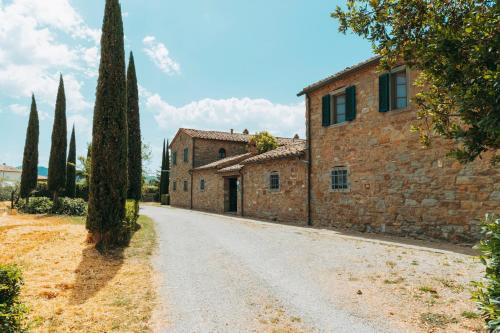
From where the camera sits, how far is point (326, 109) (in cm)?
1462

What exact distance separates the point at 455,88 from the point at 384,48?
1227mm

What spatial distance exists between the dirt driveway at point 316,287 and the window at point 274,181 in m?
7.80

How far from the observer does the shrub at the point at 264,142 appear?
2647 centimetres

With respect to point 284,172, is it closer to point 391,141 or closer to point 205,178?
point 391,141

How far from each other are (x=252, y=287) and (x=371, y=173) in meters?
8.29

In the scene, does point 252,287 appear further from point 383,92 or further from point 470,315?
point 383,92

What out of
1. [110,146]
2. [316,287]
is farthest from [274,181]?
[316,287]

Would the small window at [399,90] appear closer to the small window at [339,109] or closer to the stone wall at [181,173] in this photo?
the small window at [339,109]

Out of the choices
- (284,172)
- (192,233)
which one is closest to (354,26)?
(192,233)

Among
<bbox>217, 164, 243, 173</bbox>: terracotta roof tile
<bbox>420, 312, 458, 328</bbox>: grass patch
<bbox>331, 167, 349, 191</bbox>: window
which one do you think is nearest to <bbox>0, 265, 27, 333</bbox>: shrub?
<bbox>420, 312, 458, 328</bbox>: grass patch

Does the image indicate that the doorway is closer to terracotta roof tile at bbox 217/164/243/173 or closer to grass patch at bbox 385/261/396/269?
terracotta roof tile at bbox 217/164/243/173

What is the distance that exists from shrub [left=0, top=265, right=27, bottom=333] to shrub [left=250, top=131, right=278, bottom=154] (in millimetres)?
23346

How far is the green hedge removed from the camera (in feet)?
60.6

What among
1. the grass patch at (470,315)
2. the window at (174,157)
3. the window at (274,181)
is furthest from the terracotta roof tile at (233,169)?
the grass patch at (470,315)
